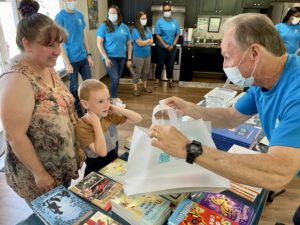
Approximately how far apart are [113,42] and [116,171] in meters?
2.83

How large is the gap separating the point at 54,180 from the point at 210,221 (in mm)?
777

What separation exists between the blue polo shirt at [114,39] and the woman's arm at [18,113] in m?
2.71

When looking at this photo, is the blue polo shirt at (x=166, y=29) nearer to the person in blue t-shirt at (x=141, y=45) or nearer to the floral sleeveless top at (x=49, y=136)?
the person in blue t-shirt at (x=141, y=45)

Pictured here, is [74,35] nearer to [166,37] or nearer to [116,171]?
[166,37]

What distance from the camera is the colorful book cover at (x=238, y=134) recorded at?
4.22ft

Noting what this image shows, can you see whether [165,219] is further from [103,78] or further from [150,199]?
[103,78]

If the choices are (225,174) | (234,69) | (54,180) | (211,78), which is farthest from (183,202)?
(211,78)

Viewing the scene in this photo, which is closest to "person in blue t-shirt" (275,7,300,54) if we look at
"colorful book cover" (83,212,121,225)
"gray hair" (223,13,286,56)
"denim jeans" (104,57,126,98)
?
"denim jeans" (104,57,126,98)

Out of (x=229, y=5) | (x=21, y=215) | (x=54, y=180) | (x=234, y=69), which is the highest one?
(x=229, y=5)

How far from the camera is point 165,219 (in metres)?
0.80

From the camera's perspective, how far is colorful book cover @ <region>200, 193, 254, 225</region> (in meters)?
0.80

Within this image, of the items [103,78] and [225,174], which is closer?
[225,174]

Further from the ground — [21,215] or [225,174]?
[225,174]

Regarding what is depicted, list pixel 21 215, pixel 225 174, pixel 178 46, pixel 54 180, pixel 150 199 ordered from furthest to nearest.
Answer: pixel 178 46 < pixel 21 215 < pixel 54 180 < pixel 150 199 < pixel 225 174
